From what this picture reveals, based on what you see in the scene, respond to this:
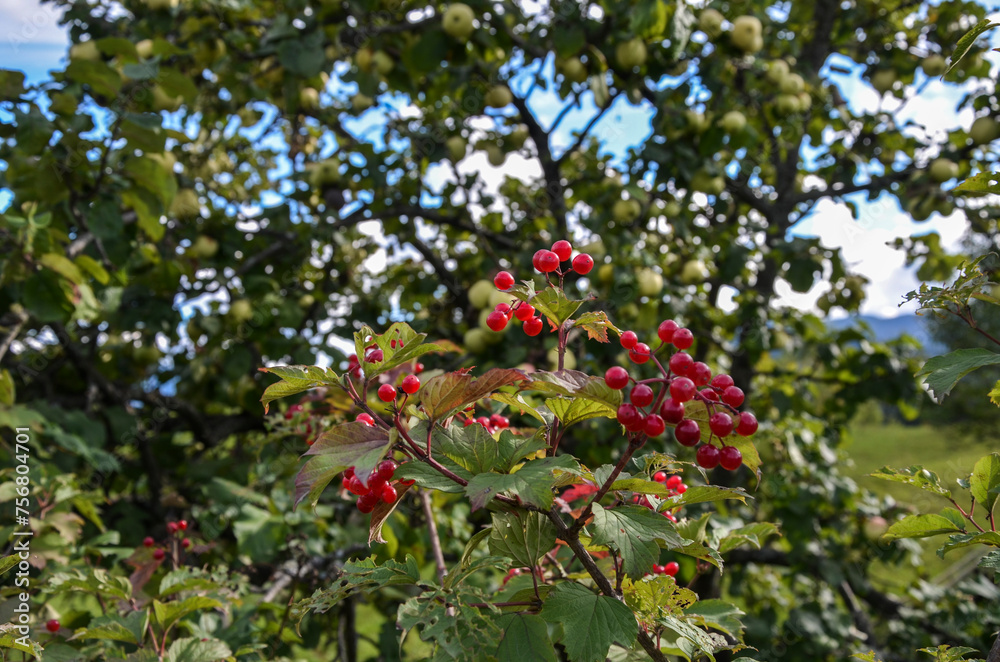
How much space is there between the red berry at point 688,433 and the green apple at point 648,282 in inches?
57.7

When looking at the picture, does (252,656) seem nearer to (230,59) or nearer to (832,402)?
(230,59)

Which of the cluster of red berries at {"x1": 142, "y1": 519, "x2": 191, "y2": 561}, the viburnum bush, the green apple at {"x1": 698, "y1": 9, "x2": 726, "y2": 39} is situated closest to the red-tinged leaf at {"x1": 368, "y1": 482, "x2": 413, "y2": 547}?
the viburnum bush

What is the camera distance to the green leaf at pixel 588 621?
58 centimetres

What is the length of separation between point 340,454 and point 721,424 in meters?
0.35

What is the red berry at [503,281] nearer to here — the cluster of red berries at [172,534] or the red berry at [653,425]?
the red berry at [653,425]

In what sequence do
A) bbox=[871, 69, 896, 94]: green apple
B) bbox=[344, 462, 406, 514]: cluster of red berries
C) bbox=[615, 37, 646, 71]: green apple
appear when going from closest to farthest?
1. bbox=[344, 462, 406, 514]: cluster of red berries
2. bbox=[615, 37, 646, 71]: green apple
3. bbox=[871, 69, 896, 94]: green apple

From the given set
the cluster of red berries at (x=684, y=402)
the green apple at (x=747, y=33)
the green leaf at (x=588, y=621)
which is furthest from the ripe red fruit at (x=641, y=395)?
the green apple at (x=747, y=33)

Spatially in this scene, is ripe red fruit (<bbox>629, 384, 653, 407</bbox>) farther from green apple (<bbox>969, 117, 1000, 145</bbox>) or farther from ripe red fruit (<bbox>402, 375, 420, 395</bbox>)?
green apple (<bbox>969, 117, 1000, 145</bbox>)

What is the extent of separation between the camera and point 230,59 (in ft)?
7.41

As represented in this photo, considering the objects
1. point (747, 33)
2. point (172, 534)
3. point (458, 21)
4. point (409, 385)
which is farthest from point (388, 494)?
point (747, 33)

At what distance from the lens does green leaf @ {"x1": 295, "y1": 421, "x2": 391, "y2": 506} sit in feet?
1.75

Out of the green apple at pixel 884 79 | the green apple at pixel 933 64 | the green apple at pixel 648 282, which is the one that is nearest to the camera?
the green apple at pixel 648 282

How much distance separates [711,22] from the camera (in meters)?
2.17

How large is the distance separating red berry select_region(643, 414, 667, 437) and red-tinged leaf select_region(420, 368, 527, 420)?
0.40 ft
